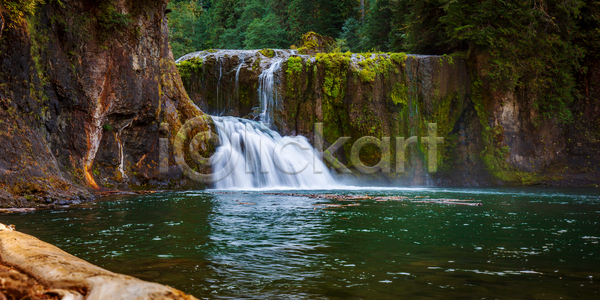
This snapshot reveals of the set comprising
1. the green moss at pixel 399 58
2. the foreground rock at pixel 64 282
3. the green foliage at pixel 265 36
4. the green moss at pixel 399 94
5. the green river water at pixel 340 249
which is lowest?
the green river water at pixel 340 249

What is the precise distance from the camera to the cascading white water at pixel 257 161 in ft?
53.4

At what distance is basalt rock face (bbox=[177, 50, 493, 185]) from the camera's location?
2012 centimetres

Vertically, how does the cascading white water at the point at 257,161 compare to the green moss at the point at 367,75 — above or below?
below

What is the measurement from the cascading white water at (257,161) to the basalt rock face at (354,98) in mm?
2133

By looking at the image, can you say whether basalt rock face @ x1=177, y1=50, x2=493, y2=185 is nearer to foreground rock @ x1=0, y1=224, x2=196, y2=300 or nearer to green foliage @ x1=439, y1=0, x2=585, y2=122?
green foliage @ x1=439, y1=0, x2=585, y2=122

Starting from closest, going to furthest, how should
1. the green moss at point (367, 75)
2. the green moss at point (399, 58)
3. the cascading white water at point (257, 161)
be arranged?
the cascading white water at point (257, 161), the green moss at point (367, 75), the green moss at point (399, 58)

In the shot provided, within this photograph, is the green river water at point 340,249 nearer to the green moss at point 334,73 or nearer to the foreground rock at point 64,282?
the foreground rock at point 64,282

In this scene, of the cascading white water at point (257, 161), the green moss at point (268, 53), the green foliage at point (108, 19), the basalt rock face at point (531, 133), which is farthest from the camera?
the green moss at point (268, 53)

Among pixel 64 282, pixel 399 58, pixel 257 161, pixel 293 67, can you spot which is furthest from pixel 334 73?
pixel 64 282

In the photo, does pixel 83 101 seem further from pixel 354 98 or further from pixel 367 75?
pixel 367 75

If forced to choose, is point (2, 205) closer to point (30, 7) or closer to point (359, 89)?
point (30, 7)

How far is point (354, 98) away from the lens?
20078 mm

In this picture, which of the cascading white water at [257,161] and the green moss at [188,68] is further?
the green moss at [188,68]

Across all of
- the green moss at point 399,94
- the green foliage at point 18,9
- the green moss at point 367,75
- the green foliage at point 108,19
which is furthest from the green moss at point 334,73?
the green foliage at point 18,9
